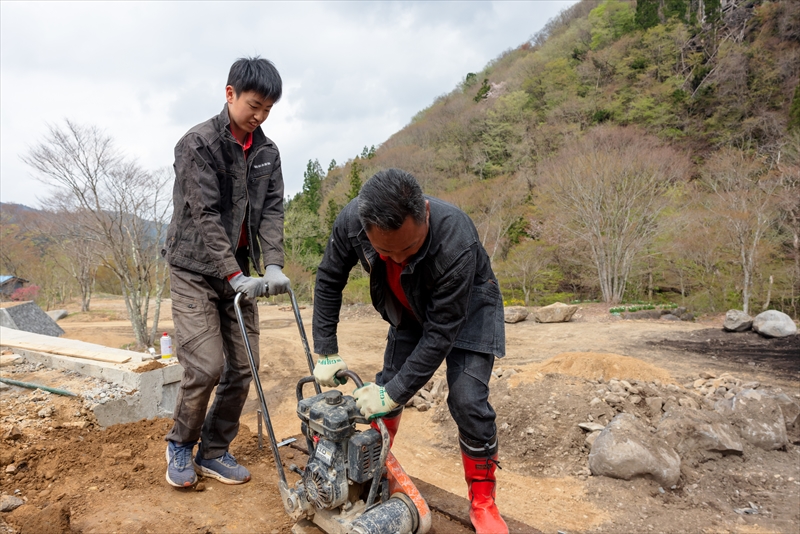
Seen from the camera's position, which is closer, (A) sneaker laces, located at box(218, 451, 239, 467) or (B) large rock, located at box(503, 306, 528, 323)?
(A) sneaker laces, located at box(218, 451, 239, 467)

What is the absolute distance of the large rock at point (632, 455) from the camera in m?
3.99

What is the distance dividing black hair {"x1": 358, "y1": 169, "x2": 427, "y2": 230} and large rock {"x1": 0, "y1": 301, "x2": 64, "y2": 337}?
36.9 ft

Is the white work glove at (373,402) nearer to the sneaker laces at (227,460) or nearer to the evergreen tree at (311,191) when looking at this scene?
the sneaker laces at (227,460)

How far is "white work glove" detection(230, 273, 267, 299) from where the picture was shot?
7.44 feet

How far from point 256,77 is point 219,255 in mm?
892

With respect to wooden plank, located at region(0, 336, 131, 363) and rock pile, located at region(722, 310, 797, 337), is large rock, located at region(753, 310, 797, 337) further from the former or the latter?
wooden plank, located at region(0, 336, 131, 363)

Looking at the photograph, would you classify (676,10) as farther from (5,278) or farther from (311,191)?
(5,278)

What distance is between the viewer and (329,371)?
7.37 feet

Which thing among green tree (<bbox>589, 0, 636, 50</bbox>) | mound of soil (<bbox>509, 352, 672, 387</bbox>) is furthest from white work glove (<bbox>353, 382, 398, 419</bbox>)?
green tree (<bbox>589, 0, 636, 50</bbox>)

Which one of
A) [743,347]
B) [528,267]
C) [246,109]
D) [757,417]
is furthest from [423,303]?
[528,267]

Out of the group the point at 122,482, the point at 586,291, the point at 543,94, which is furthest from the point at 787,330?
the point at 543,94

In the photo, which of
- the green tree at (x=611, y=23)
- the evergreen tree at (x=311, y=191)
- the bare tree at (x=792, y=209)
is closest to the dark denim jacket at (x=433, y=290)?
the bare tree at (x=792, y=209)

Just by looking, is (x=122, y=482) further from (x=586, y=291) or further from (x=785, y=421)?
(x=586, y=291)

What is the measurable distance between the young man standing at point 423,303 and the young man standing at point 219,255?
50 centimetres
